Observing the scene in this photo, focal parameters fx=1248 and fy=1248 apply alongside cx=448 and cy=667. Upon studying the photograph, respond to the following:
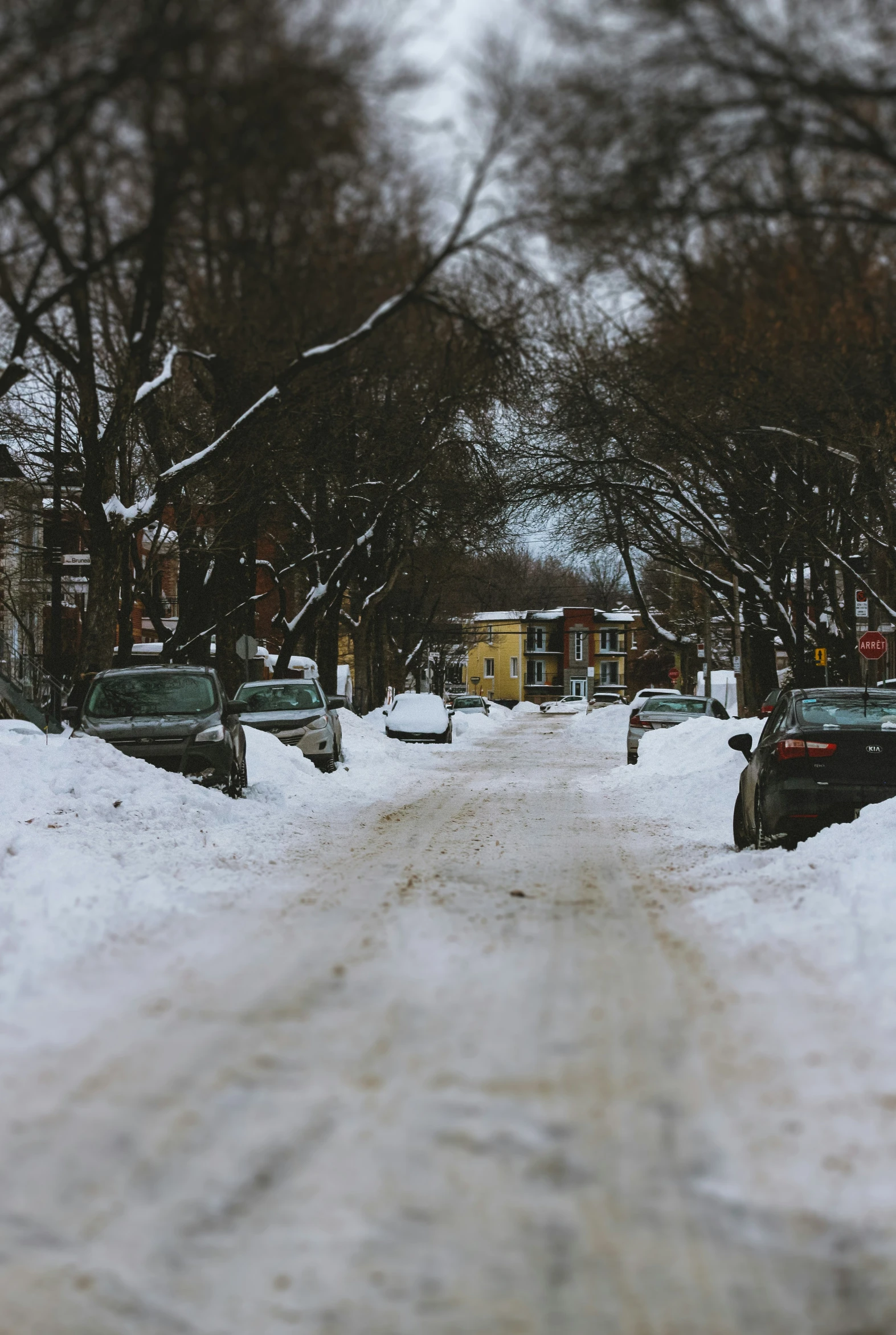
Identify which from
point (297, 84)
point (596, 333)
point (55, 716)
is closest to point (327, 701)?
point (55, 716)

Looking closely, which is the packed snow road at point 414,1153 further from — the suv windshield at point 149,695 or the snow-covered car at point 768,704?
the snow-covered car at point 768,704

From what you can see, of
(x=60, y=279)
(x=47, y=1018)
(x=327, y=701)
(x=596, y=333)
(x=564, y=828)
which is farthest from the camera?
(x=327, y=701)

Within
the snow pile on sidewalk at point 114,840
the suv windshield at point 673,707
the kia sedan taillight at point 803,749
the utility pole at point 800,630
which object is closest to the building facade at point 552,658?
the suv windshield at point 673,707

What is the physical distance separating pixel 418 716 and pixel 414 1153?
32877 mm

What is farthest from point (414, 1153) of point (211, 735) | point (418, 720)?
point (418, 720)

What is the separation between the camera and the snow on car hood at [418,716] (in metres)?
36.4

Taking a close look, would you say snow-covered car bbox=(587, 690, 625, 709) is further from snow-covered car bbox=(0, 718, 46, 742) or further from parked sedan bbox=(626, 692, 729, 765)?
snow-covered car bbox=(0, 718, 46, 742)

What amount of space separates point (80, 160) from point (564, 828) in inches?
373

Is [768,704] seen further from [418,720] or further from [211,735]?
[211,735]

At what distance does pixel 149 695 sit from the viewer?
16047mm

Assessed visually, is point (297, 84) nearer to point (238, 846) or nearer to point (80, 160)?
point (80, 160)

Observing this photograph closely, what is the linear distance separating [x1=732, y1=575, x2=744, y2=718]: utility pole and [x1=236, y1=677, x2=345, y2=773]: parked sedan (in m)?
12.8

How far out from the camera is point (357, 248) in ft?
24.1

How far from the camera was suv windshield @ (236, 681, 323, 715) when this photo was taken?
22406mm
